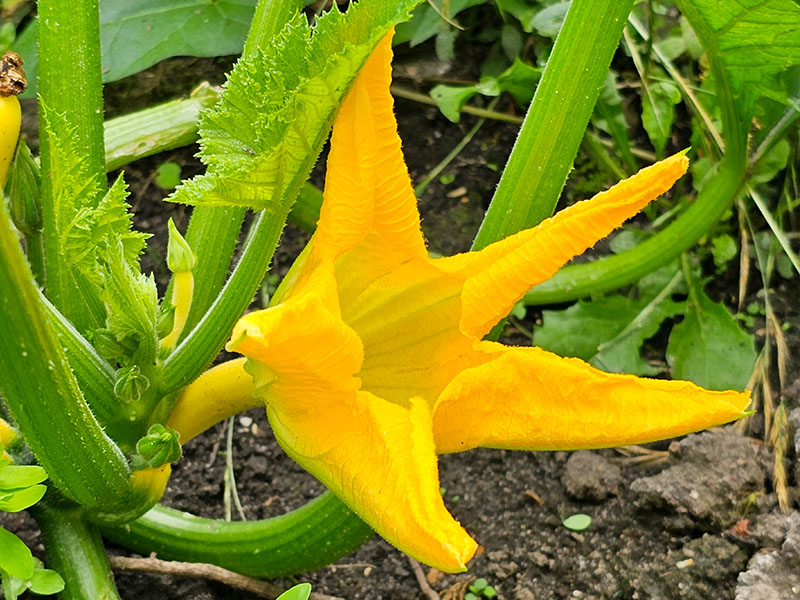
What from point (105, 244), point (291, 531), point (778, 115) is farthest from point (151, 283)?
point (778, 115)

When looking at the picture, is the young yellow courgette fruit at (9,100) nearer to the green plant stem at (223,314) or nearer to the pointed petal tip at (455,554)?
the green plant stem at (223,314)

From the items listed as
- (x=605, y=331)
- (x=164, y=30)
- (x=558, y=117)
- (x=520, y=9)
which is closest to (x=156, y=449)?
(x=558, y=117)

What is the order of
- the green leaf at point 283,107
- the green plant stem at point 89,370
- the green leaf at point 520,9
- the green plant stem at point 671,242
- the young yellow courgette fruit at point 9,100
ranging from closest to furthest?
the green leaf at point 283,107 < the green plant stem at point 89,370 < the young yellow courgette fruit at point 9,100 < the green plant stem at point 671,242 < the green leaf at point 520,9

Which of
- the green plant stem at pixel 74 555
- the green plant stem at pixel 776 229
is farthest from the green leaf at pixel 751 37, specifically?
the green plant stem at pixel 74 555

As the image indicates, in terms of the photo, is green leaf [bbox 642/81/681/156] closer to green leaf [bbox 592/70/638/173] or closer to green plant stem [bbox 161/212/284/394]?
green leaf [bbox 592/70/638/173]

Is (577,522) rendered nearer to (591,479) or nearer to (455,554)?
(591,479)

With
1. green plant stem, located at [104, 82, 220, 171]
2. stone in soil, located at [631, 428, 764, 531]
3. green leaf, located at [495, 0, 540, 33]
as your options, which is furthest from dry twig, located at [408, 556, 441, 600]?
green leaf, located at [495, 0, 540, 33]
